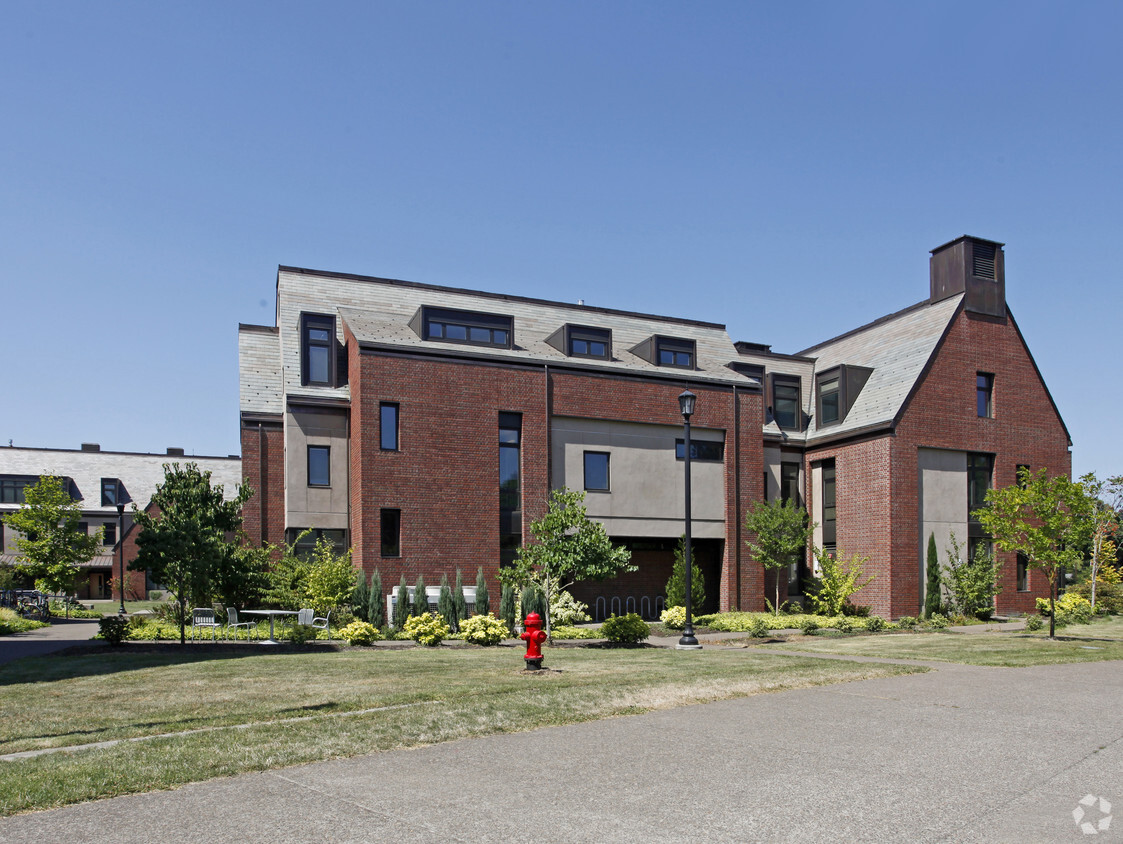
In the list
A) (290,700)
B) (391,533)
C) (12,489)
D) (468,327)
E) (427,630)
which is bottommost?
(427,630)

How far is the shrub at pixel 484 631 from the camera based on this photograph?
20984mm

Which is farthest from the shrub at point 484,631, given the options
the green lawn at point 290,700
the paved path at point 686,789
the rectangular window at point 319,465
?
the paved path at point 686,789

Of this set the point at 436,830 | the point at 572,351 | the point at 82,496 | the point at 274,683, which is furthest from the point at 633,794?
the point at 82,496

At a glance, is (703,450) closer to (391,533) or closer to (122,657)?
(391,533)

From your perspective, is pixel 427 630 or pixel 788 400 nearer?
pixel 427 630

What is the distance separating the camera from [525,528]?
28.5 meters

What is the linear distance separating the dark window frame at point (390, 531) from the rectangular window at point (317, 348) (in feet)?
16.4

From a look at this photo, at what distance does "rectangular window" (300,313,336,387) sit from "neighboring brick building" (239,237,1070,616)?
0.07 m

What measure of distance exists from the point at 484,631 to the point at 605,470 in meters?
10.5

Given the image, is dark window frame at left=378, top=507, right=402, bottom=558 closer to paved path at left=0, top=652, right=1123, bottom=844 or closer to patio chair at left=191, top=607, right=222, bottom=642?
patio chair at left=191, top=607, right=222, bottom=642

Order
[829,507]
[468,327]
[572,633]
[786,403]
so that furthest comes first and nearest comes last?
[786,403], [829,507], [468,327], [572,633]

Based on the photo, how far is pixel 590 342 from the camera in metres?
32.6

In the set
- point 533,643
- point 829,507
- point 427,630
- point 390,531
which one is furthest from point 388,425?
point 829,507

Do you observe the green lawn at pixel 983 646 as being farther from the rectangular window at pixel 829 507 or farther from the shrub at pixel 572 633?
the rectangular window at pixel 829 507
